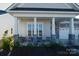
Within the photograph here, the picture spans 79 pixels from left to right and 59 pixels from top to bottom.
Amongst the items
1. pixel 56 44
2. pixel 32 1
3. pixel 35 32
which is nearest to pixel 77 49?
pixel 56 44

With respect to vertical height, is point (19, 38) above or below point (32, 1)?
below

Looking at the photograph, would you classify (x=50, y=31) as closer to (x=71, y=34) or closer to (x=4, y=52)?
(x=71, y=34)

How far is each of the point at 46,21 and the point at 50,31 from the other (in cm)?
20

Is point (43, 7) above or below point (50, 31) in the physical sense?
above

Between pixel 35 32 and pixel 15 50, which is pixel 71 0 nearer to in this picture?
pixel 35 32

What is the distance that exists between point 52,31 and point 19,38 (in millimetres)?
636

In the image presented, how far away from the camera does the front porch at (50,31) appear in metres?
6.10

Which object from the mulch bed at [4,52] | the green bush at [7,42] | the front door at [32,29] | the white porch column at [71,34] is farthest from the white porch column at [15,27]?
the white porch column at [71,34]

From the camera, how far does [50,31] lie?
240 inches

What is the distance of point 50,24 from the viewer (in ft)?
20.0

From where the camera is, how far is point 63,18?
613 centimetres

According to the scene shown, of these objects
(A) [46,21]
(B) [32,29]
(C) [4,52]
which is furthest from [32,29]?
(C) [4,52]

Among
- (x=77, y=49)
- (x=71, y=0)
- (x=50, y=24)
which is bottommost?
(x=77, y=49)

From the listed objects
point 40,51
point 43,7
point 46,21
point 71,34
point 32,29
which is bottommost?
point 40,51
